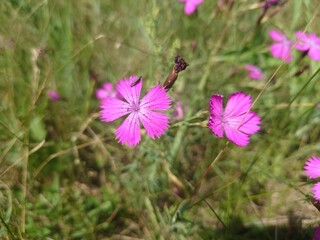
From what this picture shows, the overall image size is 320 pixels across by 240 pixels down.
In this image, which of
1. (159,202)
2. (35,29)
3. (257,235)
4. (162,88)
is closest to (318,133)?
(257,235)

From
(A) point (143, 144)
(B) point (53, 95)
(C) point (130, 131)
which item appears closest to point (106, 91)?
(B) point (53, 95)

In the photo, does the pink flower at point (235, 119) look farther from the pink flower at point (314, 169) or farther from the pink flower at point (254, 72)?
the pink flower at point (254, 72)

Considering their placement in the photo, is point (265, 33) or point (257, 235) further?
point (265, 33)

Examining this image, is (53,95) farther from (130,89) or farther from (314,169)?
(314,169)

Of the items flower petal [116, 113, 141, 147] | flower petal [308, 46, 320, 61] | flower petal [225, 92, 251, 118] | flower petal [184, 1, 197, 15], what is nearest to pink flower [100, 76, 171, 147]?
flower petal [116, 113, 141, 147]

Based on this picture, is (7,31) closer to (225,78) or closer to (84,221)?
(84,221)

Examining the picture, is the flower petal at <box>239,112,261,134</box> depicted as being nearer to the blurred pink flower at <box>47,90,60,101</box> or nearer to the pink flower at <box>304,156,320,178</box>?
the pink flower at <box>304,156,320,178</box>

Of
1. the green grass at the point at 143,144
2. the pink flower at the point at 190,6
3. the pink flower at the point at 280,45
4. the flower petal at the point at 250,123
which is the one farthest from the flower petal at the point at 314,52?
the flower petal at the point at 250,123
